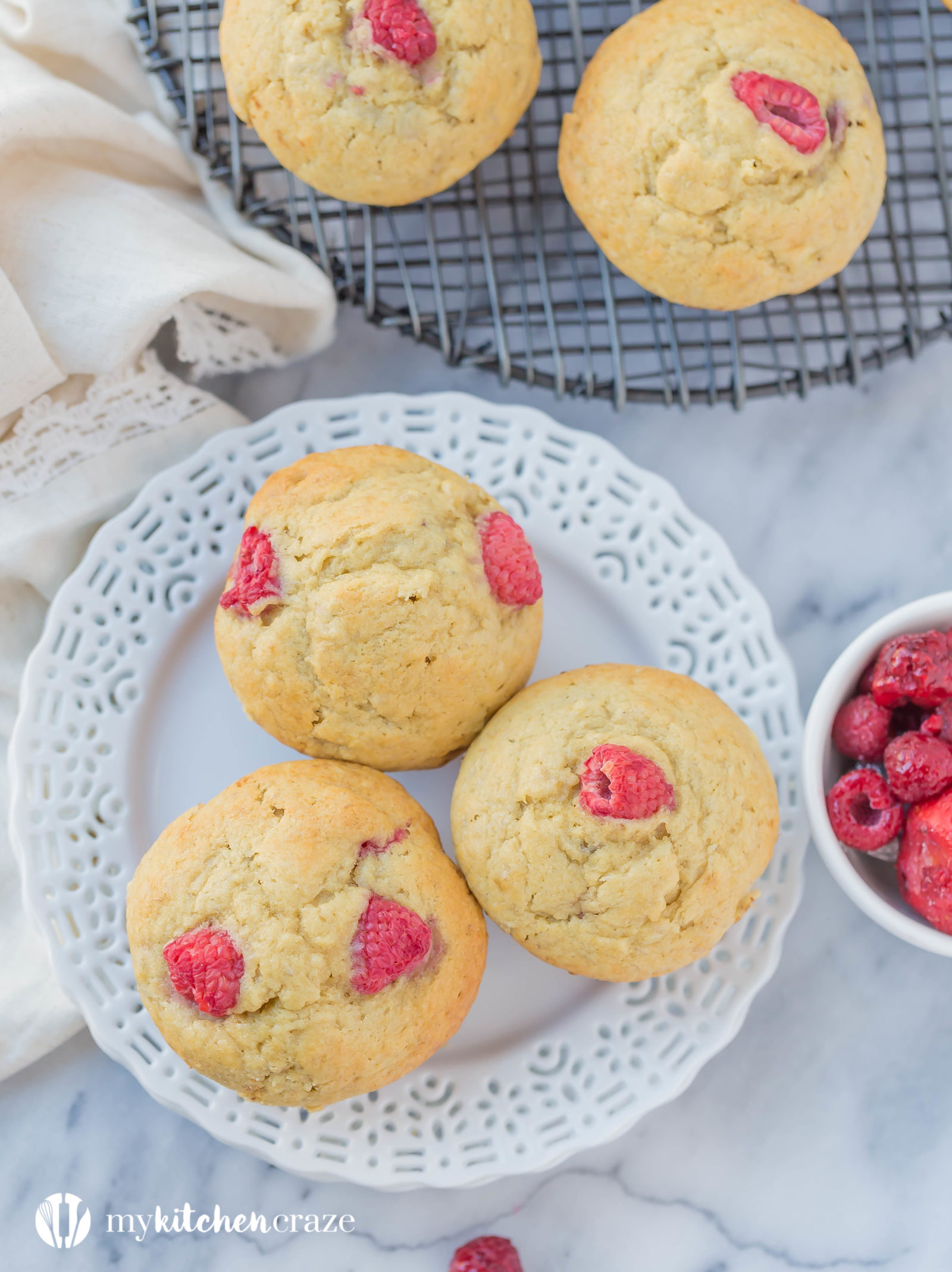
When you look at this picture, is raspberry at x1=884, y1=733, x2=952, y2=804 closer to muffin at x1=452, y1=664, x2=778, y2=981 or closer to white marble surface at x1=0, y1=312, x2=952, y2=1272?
muffin at x1=452, y1=664, x2=778, y2=981

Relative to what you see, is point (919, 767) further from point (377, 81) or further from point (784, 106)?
point (377, 81)

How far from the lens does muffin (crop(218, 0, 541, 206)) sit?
1.45 meters

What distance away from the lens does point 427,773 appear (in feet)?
5.63

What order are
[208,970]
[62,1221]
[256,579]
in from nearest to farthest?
[208,970]
[256,579]
[62,1221]

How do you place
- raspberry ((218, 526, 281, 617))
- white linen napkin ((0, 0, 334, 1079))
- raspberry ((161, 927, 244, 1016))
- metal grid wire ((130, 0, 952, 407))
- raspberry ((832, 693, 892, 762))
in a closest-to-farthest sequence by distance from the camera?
1. raspberry ((161, 927, 244, 1016))
2. raspberry ((218, 526, 281, 617))
3. raspberry ((832, 693, 892, 762))
4. white linen napkin ((0, 0, 334, 1079))
5. metal grid wire ((130, 0, 952, 407))

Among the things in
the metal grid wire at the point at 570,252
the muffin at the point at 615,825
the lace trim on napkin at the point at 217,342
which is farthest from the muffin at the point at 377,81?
the muffin at the point at 615,825

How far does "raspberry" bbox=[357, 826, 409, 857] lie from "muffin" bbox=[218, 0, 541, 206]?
98cm

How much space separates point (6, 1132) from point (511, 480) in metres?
1.42

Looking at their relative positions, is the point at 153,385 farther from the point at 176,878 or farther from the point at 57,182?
the point at 176,878

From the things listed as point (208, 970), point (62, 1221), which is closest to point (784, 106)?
point (208, 970)

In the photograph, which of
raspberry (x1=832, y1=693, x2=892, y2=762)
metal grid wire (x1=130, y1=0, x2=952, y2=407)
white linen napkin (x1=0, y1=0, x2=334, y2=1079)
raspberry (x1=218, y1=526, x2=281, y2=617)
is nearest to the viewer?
raspberry (x1=218, y1=526, x2=281, y2=617)

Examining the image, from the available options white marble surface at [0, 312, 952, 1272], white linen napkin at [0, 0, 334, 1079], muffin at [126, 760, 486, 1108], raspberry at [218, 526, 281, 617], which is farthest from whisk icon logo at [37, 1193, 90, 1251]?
raspberry at [218, 526, 281, 617]

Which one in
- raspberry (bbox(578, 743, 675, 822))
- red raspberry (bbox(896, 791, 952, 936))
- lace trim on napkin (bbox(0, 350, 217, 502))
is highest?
lace trim on napkin (bbox(0, 350, 217, 502))

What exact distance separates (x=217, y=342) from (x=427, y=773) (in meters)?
0.84
